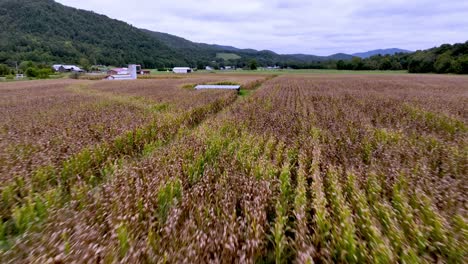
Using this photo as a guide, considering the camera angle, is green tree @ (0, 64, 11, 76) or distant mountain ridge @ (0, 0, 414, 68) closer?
green tree @ (0, 64, 11, 76)

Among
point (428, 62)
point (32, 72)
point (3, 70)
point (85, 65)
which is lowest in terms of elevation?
point (32, 72)

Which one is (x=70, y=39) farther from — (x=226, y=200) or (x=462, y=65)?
(x=462, y=65)

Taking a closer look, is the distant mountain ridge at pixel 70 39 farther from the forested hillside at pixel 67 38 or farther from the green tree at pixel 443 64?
the green tree at pixel 443 64

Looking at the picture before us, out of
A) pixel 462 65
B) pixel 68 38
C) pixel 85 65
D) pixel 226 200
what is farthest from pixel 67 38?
pixel 462 65

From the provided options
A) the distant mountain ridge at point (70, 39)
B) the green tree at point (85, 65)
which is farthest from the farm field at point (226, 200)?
the distant mountain ridge at point (70, 39)

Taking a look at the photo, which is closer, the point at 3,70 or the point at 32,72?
the point at 32,72

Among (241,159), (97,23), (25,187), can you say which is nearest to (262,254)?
(241,159)

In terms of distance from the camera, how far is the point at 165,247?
2.52m

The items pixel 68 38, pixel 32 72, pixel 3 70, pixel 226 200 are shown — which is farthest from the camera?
pixel 68 38

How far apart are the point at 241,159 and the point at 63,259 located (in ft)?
12.0

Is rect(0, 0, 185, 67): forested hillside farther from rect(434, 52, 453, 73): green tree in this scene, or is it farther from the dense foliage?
rect(434, 52, 453, 73): green tree

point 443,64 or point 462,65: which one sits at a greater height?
point 443,64

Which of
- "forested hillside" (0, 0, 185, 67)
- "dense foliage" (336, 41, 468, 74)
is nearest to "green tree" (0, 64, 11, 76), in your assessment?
"forested hillside" (0, 0, 185, 67)

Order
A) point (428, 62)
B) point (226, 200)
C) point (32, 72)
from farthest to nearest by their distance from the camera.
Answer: point (428, 62) < point (32, 72) < point (226, 200)
